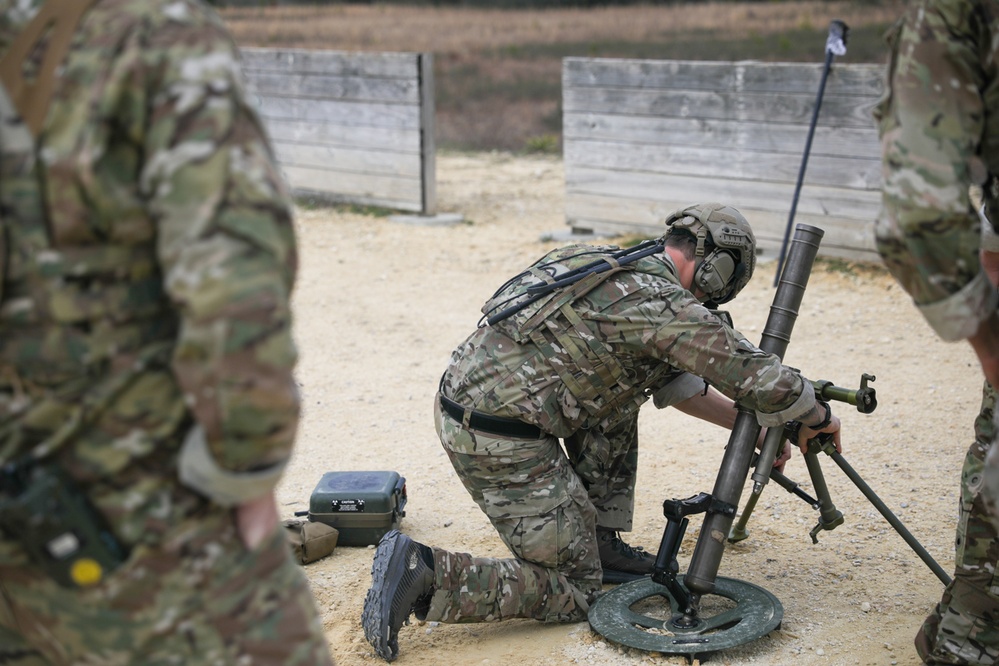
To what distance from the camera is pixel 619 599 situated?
3.86m

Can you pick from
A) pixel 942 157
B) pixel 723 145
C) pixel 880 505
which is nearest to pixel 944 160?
pixel 942 157

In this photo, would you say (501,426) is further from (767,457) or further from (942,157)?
(942,157)

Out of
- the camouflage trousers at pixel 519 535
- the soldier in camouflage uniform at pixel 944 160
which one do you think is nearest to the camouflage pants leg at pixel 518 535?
the camouflage trousers at pixel 519 535

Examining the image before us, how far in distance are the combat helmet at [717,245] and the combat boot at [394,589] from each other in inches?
51.5

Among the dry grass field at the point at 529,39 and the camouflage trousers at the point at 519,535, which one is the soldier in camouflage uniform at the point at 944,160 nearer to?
the camouflage trousers at the point at 519,535

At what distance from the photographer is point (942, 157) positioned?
91.9 inches

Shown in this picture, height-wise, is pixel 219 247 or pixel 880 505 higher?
pixel 219 247

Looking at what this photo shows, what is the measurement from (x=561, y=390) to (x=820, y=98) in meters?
5.24

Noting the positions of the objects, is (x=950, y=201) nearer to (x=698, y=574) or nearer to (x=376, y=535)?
(x=698, y=574)

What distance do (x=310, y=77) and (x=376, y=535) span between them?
7.89m

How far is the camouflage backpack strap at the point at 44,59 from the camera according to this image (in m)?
1.81

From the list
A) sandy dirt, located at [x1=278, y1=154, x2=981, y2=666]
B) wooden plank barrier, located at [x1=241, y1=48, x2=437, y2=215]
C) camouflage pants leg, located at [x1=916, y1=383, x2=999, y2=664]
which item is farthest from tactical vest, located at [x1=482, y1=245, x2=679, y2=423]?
wooden plank barrier, located at [x1=241, y1=48, x2=437, y2=215]

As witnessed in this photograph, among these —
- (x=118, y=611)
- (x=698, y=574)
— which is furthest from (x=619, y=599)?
(x=118, y=611)

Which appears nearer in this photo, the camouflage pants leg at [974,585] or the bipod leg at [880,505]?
the camouflage pants leg at [974,585]
